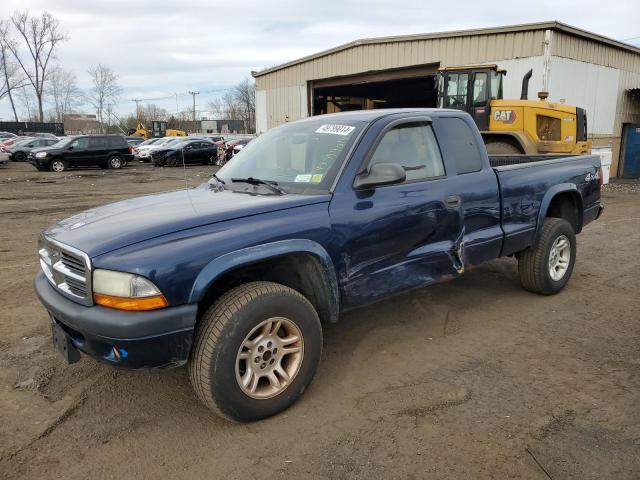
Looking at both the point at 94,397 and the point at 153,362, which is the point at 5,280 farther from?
the point at 153,362

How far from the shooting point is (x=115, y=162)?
24.8m

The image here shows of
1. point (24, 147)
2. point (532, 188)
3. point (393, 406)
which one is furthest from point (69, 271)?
point (24, 147)

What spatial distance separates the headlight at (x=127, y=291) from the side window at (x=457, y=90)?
1219 centimetres

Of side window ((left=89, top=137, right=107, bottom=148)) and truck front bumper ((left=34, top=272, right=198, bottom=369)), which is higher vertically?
side window ((left=89, top=137, right=107, bottom=148))

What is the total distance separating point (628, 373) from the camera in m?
3.58

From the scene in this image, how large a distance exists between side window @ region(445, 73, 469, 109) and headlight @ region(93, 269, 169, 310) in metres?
12.2

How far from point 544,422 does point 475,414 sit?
0.40 meters

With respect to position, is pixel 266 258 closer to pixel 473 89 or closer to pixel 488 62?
pixel 473 89

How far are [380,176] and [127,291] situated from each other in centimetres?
174

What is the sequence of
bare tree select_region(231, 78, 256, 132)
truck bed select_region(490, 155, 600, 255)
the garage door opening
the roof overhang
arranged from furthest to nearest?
bare tree select_region(231, 78, 256, 132) < the garage door opening < the roof overhang < truck bed select_region(490, 155, 600, 255)

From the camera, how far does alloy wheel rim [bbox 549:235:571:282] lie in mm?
5184

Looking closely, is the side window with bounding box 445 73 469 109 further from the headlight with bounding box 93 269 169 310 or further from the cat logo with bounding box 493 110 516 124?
the headlight with bounding box 93 269 169 310

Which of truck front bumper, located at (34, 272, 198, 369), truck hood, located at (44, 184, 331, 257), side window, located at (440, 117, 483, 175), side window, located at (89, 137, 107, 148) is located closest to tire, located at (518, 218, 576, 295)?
side window, located at (440, 117, 483, 175)

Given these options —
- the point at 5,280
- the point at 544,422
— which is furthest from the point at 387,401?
the point at 5,280
